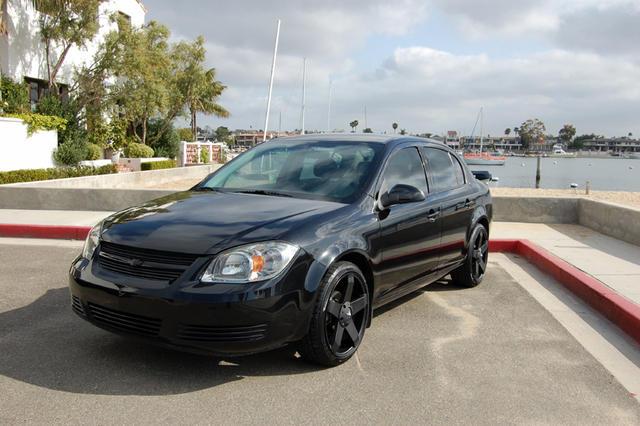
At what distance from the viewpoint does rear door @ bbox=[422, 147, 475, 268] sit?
559 cm

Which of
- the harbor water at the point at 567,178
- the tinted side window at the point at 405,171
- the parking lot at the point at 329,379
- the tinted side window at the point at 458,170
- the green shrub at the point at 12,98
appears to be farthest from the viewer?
the harbor water at the point at 567,178

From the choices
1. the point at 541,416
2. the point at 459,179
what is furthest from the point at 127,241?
the point at 459,179

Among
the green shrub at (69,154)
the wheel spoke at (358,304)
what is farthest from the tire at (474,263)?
the green shrub at (69,154)

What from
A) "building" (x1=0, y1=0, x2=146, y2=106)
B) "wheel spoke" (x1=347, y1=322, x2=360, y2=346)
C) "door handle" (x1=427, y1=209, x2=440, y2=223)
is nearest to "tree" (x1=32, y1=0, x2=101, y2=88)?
"building" (x1=0, y1=0, x2=146, y2=106)

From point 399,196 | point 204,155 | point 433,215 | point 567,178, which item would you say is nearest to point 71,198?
point 433,215

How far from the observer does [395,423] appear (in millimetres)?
3266

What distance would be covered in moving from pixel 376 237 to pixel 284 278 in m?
1.08

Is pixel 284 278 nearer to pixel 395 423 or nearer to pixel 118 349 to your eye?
pixel 395 423

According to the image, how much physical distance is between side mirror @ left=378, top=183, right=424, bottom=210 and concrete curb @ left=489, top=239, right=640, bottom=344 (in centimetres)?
222

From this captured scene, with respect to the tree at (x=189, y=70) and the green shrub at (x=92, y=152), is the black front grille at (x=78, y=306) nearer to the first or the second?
the green shrub at (x=92, y=152)

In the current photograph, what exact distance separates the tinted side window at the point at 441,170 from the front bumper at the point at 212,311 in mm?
2385

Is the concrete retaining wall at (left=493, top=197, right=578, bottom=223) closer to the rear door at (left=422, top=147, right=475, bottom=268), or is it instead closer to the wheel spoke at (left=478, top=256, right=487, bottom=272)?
the wheel spoke at (left=478, top=256, right=487, bottom=272)

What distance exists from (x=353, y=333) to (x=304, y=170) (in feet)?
5.02

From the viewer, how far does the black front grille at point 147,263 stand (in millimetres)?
3555
